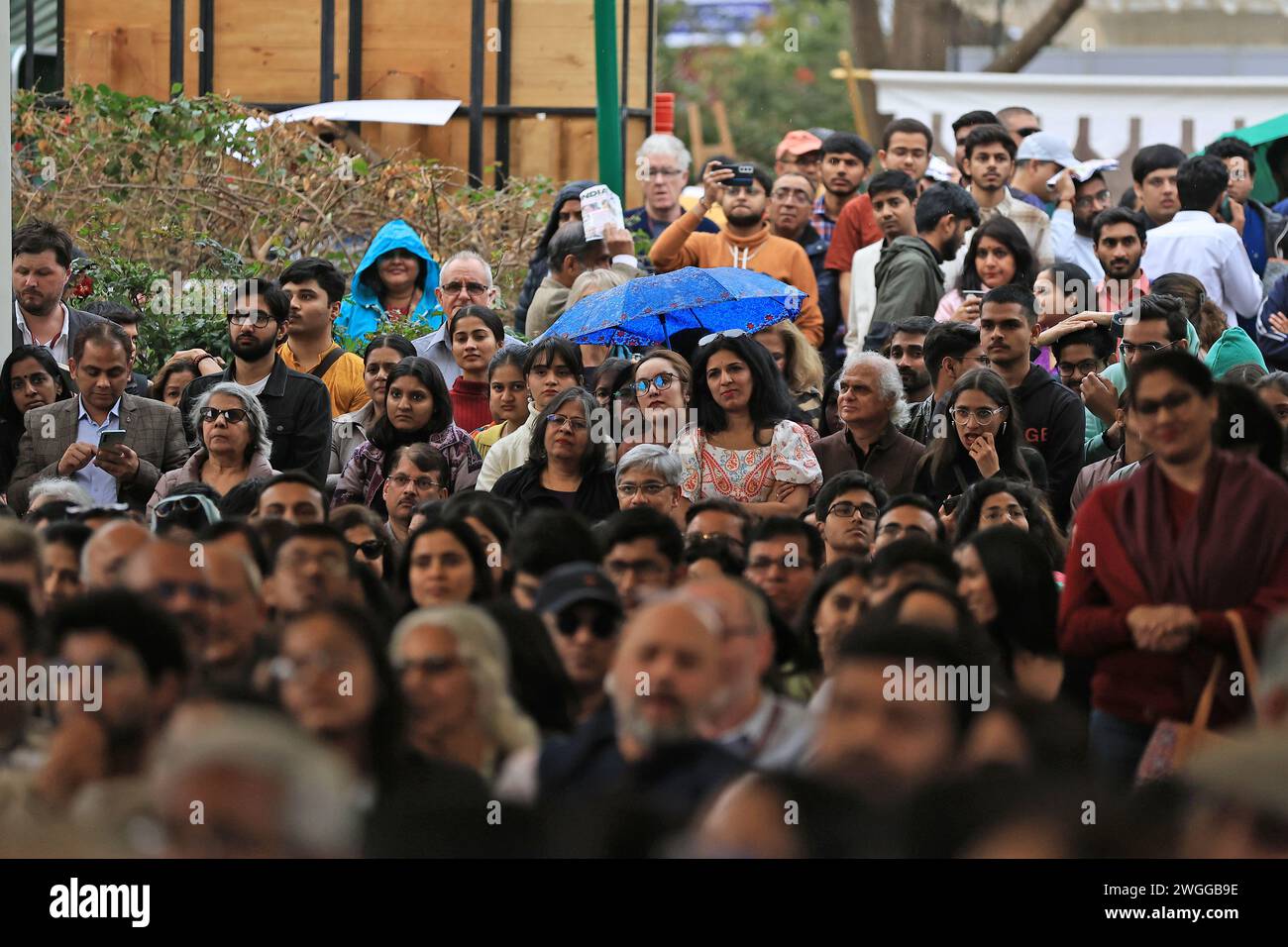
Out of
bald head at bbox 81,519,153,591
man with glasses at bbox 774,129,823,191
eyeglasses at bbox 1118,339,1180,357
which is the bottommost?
bald head at bbox 81,519,153,591

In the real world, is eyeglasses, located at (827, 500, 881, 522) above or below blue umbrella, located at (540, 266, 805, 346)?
below

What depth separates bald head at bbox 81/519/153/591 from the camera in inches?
192

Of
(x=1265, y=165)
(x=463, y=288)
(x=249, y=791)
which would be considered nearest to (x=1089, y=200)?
(x=1265, y=165)

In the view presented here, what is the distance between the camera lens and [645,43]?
14219 millimetres

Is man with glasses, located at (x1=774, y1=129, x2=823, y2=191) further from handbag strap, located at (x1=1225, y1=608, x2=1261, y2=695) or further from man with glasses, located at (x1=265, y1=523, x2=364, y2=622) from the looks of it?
handbag strap, located at (x1=1225, y1=608, x2=1261, y2=695)

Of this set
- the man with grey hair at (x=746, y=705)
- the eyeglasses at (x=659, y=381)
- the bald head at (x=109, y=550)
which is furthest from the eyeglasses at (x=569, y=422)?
the man with grey hair at (x=746, y=705)

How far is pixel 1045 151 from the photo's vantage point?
10.4m

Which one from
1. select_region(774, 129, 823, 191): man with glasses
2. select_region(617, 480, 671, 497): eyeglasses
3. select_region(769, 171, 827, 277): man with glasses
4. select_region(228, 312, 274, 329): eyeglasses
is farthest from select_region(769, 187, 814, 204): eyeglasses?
select_region(617, 480, 671, 497): eyeglasses

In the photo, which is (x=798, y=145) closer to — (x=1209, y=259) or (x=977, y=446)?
(x=1209, y=259)

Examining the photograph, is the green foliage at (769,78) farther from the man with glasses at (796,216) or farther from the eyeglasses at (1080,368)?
the eyeglasses at (1080,368)

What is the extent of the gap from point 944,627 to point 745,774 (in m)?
0.92

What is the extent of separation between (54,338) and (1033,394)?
13.6ft

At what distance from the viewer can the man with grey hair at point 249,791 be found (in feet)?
12.2

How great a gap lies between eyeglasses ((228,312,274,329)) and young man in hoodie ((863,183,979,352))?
2559 millimetres
